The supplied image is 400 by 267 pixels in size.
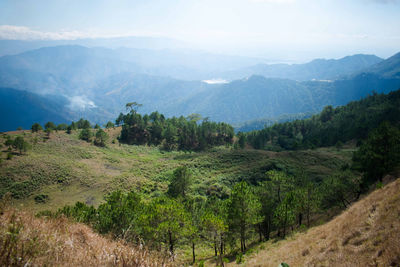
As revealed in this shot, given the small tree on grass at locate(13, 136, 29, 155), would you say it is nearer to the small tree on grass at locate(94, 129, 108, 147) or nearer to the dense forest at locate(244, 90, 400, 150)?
the small tree on grass at locate(94, 129, 108, 147)

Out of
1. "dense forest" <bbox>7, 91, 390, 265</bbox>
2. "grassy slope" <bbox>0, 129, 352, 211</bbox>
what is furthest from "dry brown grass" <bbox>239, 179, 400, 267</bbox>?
"grassy slope" <bbox>0, 129, 352, 211</bbox>

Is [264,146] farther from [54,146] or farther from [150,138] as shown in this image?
[54,146]

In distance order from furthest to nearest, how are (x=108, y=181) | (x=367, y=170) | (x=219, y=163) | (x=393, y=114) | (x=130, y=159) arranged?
(x=393, y=114), (x=130, y=159), (x=219, y=163), (x=108, y=181), (x=367, y=170)

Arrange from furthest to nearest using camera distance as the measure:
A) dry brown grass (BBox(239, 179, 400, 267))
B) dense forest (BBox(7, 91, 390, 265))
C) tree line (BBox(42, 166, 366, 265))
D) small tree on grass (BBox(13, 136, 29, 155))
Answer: small tree on grass (BBox(13, 136, 29, 155))
dense forest (BBox(7, 91, 390, 265))
tree line (BBox(42, 166, 366, 265))
dry brown grass (BBox(239, 179, 400, 267))

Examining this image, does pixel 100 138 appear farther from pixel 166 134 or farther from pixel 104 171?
pixel 104 171

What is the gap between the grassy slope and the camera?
47.8m

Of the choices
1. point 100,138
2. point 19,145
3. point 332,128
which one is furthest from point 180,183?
point 332,128

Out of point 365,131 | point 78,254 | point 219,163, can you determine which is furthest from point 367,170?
point 365,131

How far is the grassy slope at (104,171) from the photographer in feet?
157

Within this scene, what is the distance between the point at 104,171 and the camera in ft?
207

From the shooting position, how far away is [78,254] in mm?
6098

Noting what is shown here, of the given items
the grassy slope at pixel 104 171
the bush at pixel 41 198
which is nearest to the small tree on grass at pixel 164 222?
→ the grassy slope at pixel 104 171

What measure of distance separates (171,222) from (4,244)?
16.4 metres

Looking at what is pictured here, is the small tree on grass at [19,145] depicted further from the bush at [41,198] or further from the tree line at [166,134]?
the tree line at [166,134]
